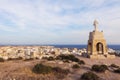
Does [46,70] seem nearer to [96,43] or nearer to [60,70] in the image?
[60,70]

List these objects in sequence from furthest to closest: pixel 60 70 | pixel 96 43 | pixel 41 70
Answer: pixel 96 43, pixel 60 70, pixel 41 70

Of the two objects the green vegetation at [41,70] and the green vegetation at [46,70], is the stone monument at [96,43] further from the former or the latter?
the green vegetation at [41,70]

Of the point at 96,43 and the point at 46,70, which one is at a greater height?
the point at 96,43

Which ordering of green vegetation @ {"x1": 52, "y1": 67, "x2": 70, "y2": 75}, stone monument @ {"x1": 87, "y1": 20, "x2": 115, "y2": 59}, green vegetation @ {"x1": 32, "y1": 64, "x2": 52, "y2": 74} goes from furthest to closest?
stone monument @ {"x1": 87, "y1": 20, "x2": 115, "y2": 59}
green vegetation @ {"x1": 52, "y1": 67, "x2": 70, "y2": 75}
green vegetation @ {"x1": 32, "y1": 64, "x2": 52, "y2": 74}

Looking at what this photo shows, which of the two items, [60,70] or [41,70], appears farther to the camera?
[60,70]

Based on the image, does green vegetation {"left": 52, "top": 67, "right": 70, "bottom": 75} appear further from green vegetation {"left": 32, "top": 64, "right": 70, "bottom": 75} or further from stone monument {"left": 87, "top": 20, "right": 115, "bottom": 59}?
stone monument {"left": 87, "top": 20, "right": 115, "bottom": 59}

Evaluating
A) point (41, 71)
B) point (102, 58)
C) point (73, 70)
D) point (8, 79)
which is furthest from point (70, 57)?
point (8, 79)

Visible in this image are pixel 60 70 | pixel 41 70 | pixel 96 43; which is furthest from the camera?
pixel 96 43

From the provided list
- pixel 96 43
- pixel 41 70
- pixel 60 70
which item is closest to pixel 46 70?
pixel 41 70

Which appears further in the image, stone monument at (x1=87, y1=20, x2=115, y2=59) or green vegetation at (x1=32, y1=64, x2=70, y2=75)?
stone monument at (x1=87, y1=20, x2=115, y2=59)

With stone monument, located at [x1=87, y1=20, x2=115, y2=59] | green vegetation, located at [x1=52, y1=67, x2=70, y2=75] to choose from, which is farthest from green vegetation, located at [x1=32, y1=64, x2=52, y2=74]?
stone monument, located at [x1=87, y1=20, x2=115, y2=59]

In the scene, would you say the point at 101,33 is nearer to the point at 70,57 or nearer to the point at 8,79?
the point at 70,57

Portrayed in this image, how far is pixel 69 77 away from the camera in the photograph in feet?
55.7

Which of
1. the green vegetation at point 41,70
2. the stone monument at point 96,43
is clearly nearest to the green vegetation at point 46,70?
the green vegetation at point 41,70
